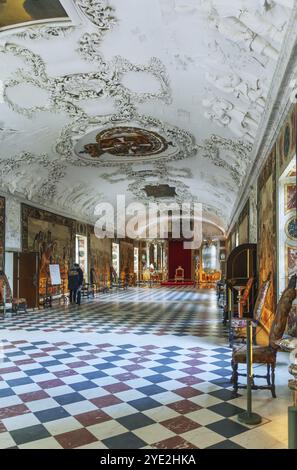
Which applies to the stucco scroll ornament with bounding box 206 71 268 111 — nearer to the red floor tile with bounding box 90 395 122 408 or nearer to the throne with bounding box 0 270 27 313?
the red floor tile with bounding box 90 395 122 408

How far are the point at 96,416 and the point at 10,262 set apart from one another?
1273cm

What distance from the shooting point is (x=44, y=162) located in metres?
15.8

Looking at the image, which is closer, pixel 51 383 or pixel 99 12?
pixel 51 383

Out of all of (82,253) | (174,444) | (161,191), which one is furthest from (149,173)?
(174,444)

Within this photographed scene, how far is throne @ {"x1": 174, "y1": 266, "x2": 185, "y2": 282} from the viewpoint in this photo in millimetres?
39375

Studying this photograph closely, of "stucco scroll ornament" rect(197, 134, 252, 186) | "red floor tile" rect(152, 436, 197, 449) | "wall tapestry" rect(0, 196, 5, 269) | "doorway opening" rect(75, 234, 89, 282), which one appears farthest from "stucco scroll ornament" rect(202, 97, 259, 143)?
"doorway opening" rect(75, 234, 89, 282)

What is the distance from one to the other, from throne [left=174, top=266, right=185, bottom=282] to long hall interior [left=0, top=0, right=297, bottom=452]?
66.6 feet

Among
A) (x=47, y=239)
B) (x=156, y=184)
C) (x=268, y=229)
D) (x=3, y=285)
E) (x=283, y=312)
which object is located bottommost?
(x=3, y=285)

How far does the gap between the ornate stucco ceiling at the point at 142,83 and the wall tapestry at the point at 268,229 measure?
1.17 metres

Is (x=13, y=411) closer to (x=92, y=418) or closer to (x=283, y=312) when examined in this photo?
(x=92, y=418)

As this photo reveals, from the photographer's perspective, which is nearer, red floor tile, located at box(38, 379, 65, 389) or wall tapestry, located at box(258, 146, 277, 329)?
red floor tile, located at box(38, 379, 65, 389)

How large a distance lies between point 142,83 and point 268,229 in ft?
15.2

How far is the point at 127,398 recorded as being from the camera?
5344 mm

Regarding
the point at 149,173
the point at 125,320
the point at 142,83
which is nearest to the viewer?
the point at 142,83
